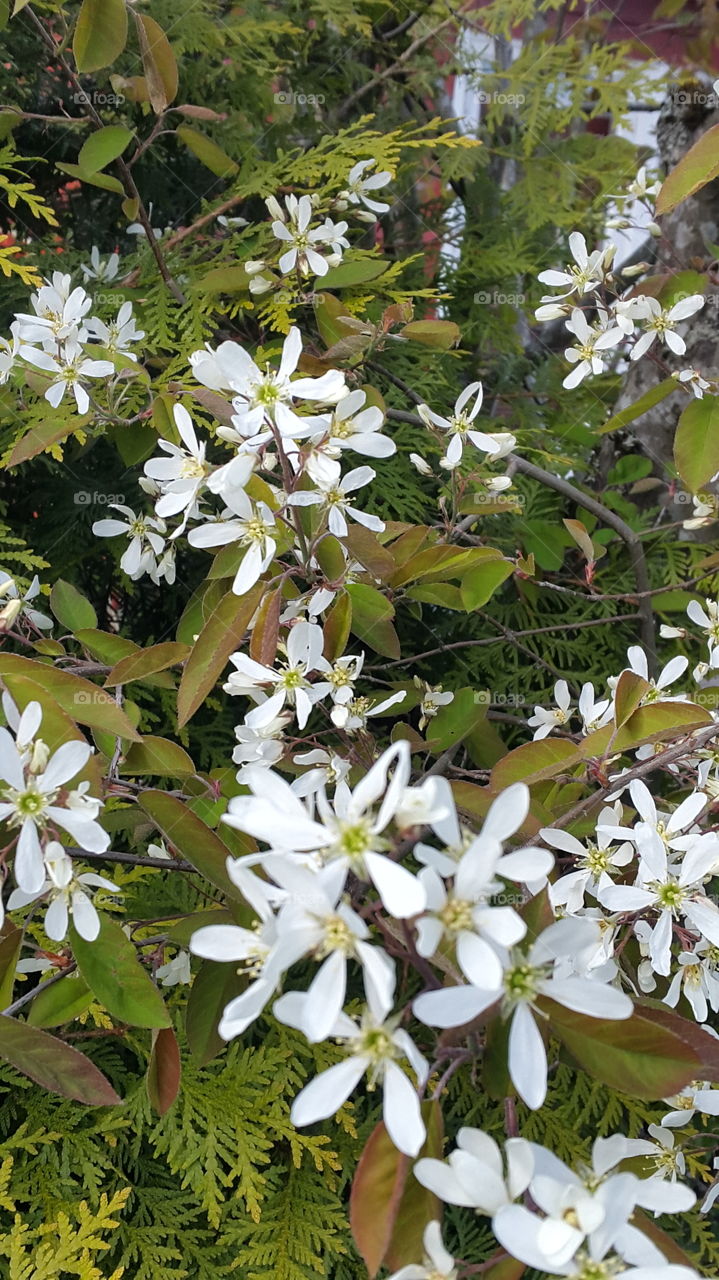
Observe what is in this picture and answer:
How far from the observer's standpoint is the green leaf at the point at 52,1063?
0.61 m

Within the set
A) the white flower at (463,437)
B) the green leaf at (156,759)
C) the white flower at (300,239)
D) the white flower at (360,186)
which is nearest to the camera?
the green leaf at (156,759)

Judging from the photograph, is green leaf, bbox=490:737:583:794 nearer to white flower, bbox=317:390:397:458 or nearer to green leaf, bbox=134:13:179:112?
white flower, bbox=317:390:397:458

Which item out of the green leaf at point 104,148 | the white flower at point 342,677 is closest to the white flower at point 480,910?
the white flower at point 342,677

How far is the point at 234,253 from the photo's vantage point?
129 cm

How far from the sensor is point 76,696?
69cm

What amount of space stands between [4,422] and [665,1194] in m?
1.01

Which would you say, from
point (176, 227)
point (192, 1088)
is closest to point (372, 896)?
point (192, 1088)

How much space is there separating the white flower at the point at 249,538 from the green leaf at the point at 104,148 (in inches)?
21.2

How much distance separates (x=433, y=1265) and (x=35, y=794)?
350 millimetres

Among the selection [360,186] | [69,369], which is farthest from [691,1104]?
[360,186]

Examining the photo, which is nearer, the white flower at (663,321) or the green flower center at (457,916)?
the green flower center at (457,916)

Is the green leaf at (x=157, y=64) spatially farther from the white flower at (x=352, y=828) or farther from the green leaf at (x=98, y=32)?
the white flower at (x=352, y=828)

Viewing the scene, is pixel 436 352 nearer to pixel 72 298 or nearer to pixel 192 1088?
pixel 72 298

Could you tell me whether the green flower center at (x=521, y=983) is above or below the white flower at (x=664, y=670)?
above
